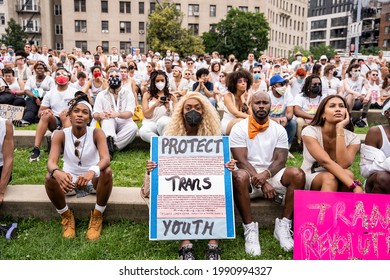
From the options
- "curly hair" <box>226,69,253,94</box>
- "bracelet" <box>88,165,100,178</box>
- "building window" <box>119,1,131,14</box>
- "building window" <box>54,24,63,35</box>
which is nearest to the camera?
"bracelet" <box>88,165,100,178</box>

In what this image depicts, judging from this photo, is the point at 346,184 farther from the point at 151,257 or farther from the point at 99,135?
the point at 99,135

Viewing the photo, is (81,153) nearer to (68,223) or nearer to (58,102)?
(68,223)

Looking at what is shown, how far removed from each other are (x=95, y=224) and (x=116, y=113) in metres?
3.15

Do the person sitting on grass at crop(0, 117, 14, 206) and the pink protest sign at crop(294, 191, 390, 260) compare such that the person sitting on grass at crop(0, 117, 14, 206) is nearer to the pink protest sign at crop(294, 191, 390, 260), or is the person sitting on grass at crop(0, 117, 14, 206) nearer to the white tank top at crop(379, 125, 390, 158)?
the pink protest sign at crop(294, 191, 390, 260)

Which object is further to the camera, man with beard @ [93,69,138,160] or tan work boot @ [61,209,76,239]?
man with beard @ [93,69,138,160]

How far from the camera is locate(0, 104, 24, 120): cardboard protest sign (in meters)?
8.63

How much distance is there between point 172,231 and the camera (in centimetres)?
382

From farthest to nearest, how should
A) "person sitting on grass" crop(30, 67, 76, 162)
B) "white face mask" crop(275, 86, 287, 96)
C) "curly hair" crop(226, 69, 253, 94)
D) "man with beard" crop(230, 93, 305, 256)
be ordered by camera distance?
"white face mask" crop(275, 86, 287, 96)
"person sitting on grass" crop(30, 67, 76, 162)
"curly hair" crop(226, 69, 253, 94)
"man with beard" crop(230, 93, 305, 256)

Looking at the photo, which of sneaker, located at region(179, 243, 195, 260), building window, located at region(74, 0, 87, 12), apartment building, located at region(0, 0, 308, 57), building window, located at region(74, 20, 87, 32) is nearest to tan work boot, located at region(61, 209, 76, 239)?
sneaker, located at region(179, 243, 195, 260)

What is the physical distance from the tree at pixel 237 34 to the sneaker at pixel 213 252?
58.5 metres

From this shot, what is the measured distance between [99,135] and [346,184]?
276 cm

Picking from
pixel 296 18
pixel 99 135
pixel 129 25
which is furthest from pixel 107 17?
pixel 99 135

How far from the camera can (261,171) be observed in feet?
14.6

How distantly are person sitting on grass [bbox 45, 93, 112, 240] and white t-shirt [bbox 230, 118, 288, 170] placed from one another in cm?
152
